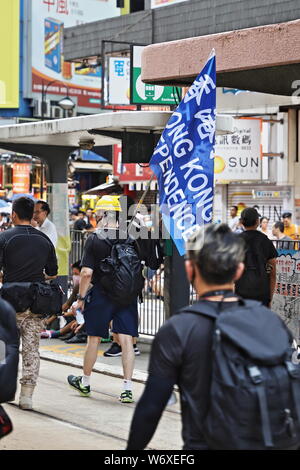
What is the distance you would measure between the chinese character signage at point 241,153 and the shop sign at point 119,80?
8.33ft

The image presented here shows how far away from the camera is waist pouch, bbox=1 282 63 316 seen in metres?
8.32

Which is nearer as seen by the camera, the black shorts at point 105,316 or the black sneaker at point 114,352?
the black shorts at point 105,316

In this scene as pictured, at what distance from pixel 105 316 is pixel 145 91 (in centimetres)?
735

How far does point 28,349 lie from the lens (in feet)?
27.8

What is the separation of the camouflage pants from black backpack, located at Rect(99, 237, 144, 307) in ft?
2.36

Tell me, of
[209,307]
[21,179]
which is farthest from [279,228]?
[21,179]

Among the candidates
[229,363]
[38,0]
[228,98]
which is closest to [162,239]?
[229,363]

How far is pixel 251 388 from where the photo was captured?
3438mm

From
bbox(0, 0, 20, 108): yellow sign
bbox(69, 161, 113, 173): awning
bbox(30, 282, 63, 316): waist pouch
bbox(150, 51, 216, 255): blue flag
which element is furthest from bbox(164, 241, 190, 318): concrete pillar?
bbox(0, 0, 20, 108): yellow sign

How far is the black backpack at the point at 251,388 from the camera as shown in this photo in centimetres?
345

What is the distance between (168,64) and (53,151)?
2.99 meters

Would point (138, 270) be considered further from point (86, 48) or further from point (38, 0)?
point (38, 0)

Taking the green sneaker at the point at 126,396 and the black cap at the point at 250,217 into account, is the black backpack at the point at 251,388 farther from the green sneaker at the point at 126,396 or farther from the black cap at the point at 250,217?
the black cap at the point at 250,217

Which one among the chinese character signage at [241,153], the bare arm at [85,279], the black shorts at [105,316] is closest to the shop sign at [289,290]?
the black shorts at [105,316]
